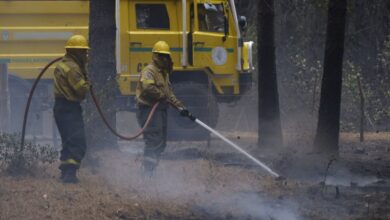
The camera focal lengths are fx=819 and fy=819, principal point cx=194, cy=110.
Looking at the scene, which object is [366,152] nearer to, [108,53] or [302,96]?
[108,53]

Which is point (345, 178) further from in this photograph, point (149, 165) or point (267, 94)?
point (149, 165)

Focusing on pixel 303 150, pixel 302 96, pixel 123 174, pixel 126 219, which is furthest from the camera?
pixel 302 96

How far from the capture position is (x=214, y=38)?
16656 mm

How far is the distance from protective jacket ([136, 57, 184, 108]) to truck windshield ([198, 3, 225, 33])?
5937 millimetres

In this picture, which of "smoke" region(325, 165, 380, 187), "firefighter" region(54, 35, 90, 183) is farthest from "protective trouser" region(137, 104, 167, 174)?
"smoke" region(325, 165, 380, 187)

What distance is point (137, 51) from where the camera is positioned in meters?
16.5

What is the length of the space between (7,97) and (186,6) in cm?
397

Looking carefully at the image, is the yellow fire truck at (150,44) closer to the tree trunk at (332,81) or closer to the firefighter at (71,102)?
the tree trunk at (332,81)

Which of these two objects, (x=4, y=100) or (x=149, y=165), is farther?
(x=4, y=100)

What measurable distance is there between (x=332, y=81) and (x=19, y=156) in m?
5.42

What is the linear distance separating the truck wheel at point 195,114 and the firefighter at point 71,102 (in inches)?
240

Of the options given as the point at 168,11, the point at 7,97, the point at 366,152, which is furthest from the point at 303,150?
the point at 7,97

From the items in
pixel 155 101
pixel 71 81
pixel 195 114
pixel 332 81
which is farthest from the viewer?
pixel 195 114

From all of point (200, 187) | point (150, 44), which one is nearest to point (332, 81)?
point (200, 187)
